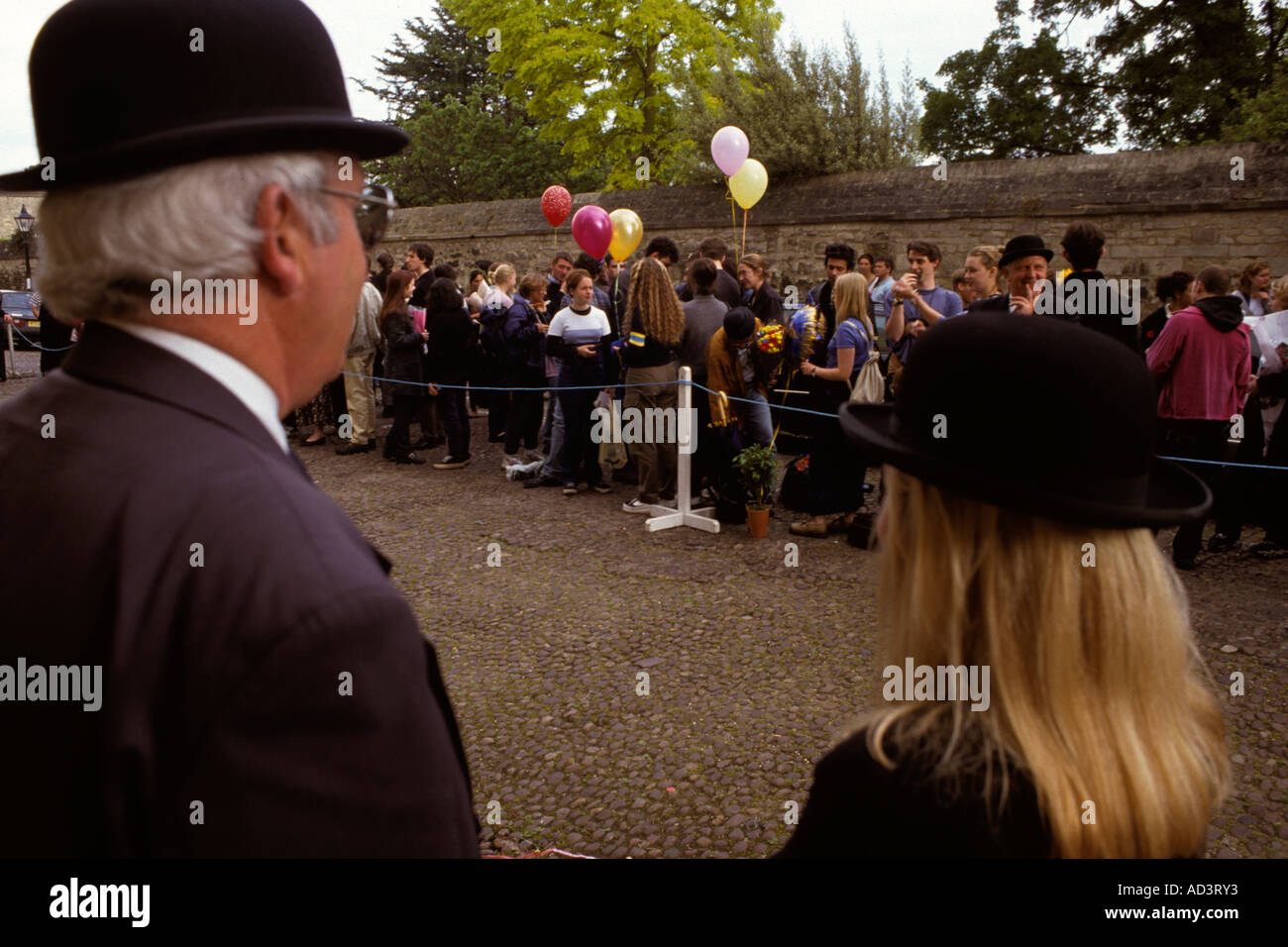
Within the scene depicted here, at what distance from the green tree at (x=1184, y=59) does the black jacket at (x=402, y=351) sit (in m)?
19.5

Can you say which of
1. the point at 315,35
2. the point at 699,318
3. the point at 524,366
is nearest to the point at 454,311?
the point at 524,366

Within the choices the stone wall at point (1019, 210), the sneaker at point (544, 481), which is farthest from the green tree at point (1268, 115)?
the sneaker at point (544, 481)

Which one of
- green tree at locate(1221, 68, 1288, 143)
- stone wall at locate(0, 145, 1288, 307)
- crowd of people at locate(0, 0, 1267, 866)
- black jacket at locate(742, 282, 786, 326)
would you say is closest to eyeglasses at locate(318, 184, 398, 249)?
crowd of people at locate(0, 0, 1267, 866)

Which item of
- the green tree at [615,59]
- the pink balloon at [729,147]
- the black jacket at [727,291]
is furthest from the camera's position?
the green tree at [615,59]

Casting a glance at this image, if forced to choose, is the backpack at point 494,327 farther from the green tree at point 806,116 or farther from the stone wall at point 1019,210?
the green tree at point 806,116

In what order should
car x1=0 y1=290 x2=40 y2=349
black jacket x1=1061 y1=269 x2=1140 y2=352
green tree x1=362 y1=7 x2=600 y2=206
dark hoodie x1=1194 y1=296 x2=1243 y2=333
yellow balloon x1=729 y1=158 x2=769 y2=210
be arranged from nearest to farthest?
1. black jacket x1=1061 y1=269 x2=1140 y2=352
2. dark hoodie x1=1194 y1=296 x2=1243 y2=333
3. yellow balloon x1=729 y1=158 x2=769 y2=210
4. car x1=0 y1=290 x2=40 y2=349
5. green tree x1=362 y1=7 x2=600 y2=206

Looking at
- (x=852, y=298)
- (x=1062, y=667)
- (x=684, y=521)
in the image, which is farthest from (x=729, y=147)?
(x=1062, y=667)

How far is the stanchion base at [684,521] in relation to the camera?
23.9ft

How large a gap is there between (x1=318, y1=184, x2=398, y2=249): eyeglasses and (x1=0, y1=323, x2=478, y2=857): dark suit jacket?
1.22 feet

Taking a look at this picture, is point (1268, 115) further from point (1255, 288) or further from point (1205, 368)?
point (1205, 368)

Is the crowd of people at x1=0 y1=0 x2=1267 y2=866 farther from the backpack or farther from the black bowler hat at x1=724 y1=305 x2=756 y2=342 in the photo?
the backpack

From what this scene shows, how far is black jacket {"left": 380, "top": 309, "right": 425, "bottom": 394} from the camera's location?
9828mm

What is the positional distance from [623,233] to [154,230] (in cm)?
1100
